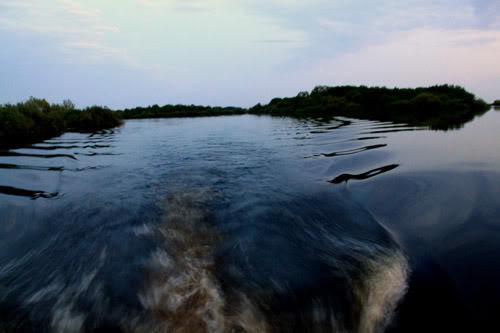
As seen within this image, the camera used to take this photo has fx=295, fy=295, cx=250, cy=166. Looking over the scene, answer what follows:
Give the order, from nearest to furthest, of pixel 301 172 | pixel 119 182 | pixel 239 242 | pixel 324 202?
pixel 239 242 < pixel 324 202 < pixel 119 182 < pixel 301 172

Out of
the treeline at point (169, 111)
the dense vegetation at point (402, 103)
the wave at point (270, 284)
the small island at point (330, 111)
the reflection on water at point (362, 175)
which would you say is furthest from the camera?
the treeline at point (169, 111)

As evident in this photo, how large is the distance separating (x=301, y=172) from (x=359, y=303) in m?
4.53

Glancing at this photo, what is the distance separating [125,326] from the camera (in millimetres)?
2555

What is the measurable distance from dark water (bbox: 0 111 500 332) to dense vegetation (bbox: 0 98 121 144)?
9564 mm

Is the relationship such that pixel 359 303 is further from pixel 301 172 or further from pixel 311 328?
pixel 301 172

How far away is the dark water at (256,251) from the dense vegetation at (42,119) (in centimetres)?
956

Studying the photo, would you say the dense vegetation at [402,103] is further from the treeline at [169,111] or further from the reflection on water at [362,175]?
the reflection on water at [362,175]

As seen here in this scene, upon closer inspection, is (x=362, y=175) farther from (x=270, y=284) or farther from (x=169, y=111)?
(x=169, y=111)

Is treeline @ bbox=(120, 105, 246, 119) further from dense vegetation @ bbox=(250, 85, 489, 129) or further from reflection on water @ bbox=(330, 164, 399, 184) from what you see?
reflection on water @ bbox=(330, 164, 399, 184)

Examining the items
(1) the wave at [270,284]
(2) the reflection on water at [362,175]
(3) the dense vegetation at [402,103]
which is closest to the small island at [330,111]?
(3) the dense vegetation at [402,103]

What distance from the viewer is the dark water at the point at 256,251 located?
271 cm

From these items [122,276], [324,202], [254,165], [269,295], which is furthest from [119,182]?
[269,295]

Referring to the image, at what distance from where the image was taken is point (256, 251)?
3.64m

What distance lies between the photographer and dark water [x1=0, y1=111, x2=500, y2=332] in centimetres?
271
